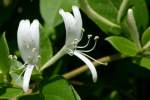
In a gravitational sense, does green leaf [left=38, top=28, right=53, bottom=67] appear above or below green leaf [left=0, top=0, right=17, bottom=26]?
below

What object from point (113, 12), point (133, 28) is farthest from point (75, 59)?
point (133, 28)

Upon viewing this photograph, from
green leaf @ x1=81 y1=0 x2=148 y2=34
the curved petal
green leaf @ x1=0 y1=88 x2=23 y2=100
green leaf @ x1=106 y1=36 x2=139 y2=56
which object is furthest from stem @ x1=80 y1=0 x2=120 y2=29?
green leaf @ x1=0 y1=88 x2=23 y2=100

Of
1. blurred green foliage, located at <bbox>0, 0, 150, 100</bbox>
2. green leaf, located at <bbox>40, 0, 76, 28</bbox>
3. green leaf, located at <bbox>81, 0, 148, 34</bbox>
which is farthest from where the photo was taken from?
green leaf, located at <bbox>81, 0, 148, 34</bbox>

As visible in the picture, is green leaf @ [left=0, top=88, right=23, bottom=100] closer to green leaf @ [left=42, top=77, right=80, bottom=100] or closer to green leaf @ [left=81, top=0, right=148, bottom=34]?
green leaf @ [left=42, top=77, right=80, bottom=100]

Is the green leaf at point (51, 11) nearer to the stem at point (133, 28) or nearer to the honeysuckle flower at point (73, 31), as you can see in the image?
the honeysuckle flower at point (73, 31)

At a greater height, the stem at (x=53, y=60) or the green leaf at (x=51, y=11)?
the green leaf at (x=51, y=11)

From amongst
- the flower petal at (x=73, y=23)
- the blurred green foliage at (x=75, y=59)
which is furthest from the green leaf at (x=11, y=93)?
the flower petal at (x=73, y=23)

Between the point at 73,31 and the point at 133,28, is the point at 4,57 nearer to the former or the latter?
the point at 73,31
